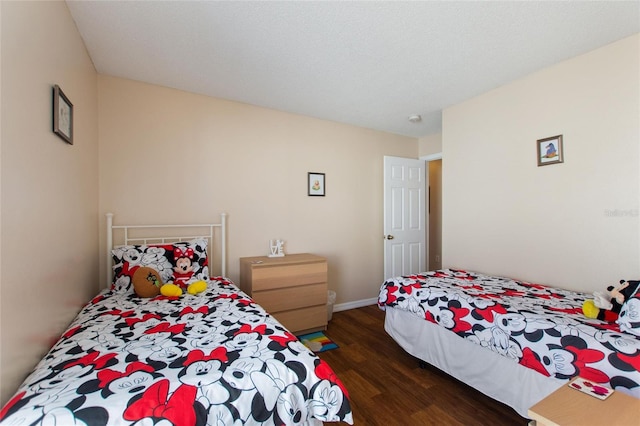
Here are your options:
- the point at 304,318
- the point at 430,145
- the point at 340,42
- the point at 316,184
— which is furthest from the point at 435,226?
the point at 340,42

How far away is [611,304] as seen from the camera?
1.55 metres

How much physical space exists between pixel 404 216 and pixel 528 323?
93.1 inches

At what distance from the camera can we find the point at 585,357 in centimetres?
131

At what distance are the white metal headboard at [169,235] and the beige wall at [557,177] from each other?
2.46 meters

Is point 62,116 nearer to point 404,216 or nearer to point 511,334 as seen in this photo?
point 511,334

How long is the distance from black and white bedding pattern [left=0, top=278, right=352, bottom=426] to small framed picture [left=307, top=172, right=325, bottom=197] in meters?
2.06

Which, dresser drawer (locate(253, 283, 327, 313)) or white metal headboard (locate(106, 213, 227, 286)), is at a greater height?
white metal headboard (locate(106, 213, 227, 286))

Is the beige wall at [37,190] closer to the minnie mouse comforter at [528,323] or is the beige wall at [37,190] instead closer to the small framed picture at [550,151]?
the minnie mouse comforter at [528,323]

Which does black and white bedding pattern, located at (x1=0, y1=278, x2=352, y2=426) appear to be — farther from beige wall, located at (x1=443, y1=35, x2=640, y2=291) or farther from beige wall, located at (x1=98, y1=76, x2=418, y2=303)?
beige wall, located at (x1=443, y1=35, x2=640, y2=291)

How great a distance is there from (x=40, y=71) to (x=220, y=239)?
1810mm

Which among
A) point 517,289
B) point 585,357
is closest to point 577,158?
point 517,289

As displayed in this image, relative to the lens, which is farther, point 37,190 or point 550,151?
point 550,151

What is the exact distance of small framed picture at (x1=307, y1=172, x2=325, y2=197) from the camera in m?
3.35

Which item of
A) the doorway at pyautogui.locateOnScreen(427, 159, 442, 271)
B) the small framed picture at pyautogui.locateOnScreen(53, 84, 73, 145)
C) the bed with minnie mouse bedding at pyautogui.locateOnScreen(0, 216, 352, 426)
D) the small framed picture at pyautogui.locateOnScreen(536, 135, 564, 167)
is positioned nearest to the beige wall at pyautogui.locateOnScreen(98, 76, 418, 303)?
the small framed picture at pyautogui.locateOnScreen(53, 84, 73, 145)
